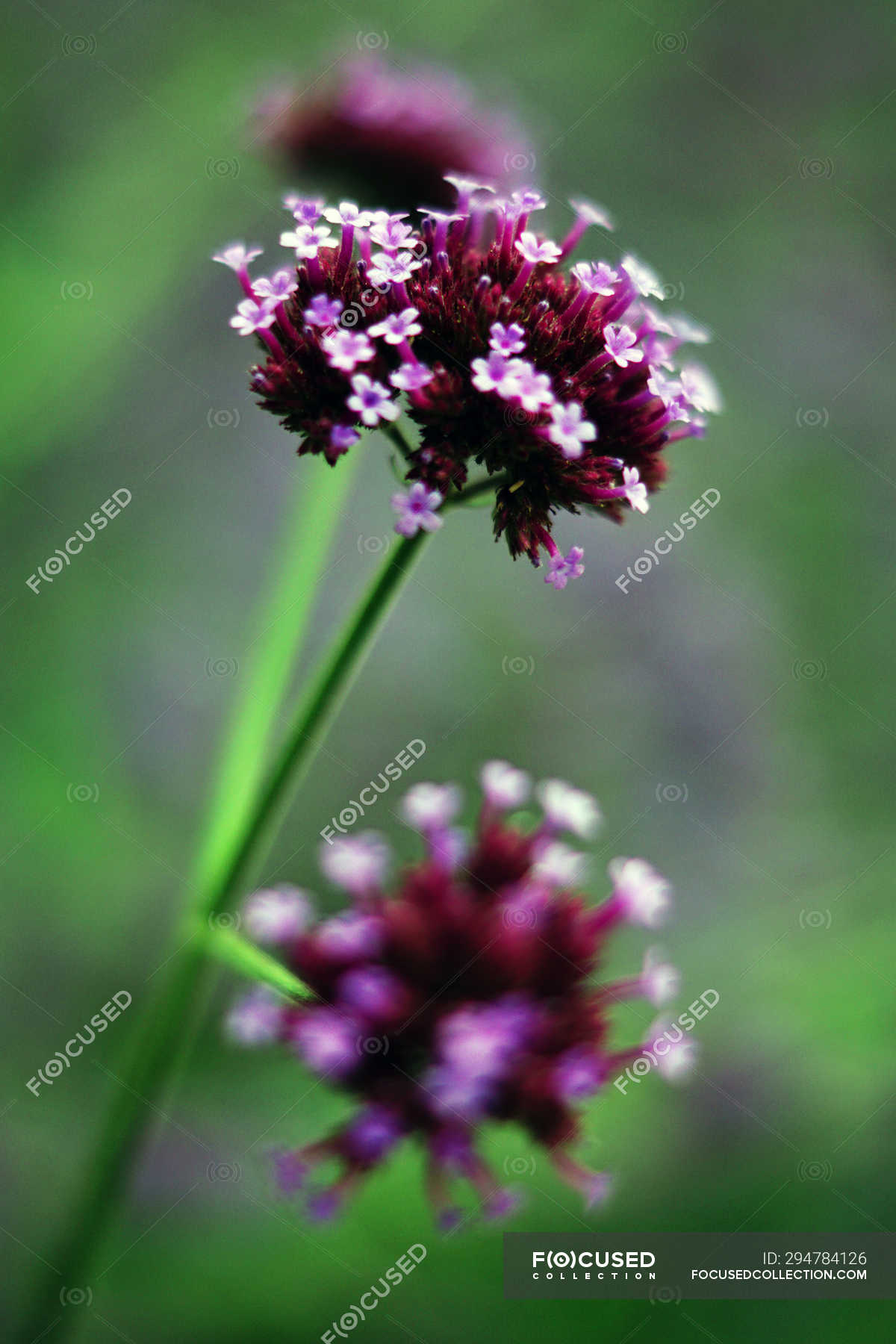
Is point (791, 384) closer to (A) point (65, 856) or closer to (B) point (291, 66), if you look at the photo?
(B) point (291, 66)

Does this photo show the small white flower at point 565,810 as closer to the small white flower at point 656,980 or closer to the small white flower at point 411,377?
the small white flower at point 656,980

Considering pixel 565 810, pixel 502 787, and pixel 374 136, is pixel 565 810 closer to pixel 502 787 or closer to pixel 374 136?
pixel 502 787

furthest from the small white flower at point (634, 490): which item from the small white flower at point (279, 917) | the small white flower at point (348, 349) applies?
the small white flower at point (279, 917)

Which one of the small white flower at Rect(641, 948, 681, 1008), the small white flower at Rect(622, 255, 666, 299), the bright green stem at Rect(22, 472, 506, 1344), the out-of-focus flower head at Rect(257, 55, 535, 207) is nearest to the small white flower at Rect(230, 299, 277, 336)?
the bright green stem at Rect(22, 472, 506, 1344)

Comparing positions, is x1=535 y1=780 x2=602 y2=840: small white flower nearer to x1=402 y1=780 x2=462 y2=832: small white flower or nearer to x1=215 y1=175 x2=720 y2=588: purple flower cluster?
x1=402 y1=780 x2=462 y2=832: small white flower

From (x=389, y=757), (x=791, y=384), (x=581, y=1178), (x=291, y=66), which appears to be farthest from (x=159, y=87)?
(x=581, y=1178)

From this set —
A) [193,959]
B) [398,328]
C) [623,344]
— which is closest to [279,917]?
[193,959]
